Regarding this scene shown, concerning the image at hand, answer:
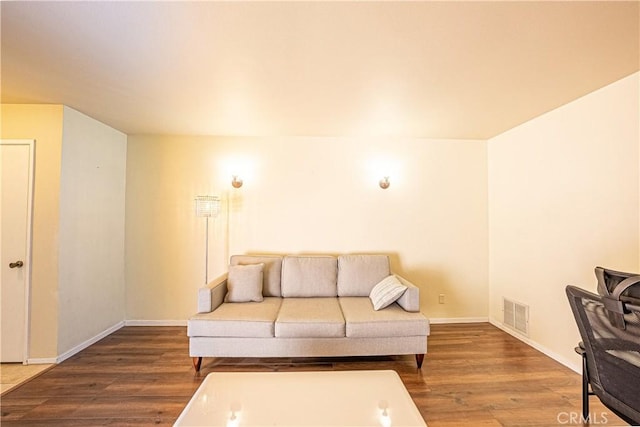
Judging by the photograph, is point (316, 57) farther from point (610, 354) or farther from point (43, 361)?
point (43, 361)

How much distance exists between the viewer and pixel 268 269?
3188 mm

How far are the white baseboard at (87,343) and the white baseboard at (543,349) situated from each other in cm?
474

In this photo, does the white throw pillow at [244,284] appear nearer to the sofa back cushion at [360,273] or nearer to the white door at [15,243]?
the sofa back cushion at [360,273]

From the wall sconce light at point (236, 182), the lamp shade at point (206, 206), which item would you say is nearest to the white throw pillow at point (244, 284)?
the lamp shade at point (206, 206)

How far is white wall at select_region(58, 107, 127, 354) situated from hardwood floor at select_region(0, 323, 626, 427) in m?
0.33

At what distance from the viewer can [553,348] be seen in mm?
2609

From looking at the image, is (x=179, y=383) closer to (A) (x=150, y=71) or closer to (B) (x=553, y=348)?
(A) (x=150, y=71)

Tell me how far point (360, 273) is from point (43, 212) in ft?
10.7

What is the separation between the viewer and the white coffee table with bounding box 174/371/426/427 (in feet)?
4.05

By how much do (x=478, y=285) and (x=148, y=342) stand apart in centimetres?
410

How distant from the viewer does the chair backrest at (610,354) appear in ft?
3.85

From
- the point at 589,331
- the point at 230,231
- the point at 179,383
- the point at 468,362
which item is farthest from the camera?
the point at 230,231

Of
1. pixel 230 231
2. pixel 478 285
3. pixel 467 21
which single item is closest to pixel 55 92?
pixel 230 231

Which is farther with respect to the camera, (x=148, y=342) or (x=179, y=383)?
(x=148, y=342)
